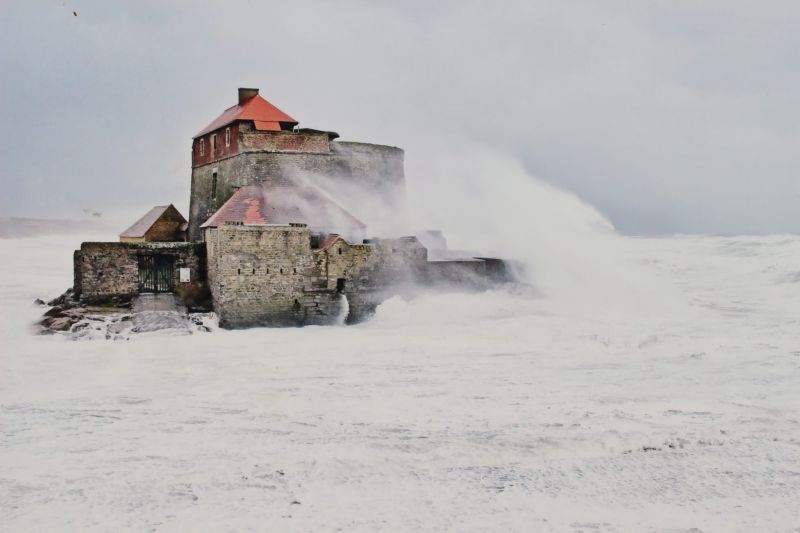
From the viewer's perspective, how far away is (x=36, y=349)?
50.7 feet

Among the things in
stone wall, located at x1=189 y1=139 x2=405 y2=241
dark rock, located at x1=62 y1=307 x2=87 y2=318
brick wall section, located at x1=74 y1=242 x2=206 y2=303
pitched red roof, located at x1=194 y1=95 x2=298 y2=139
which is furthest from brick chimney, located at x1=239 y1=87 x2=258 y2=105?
dark rock, located at x1=62 y1=307 x2=87 y2=318

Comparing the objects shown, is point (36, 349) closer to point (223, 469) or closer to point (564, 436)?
point (223, 469)

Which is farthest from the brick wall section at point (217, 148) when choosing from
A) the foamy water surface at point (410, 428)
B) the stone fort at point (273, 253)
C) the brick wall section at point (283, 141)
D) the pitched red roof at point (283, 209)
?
the foamy water surface at point (410, 428)

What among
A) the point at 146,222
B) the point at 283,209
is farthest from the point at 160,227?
the point at 283,209

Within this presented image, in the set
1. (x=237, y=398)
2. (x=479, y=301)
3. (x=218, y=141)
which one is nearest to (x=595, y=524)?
(x=237, y=398)

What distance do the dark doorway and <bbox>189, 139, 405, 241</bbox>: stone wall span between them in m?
4.09

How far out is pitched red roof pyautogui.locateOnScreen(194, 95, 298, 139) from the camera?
82.3 feet

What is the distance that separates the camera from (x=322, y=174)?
81.0 ft

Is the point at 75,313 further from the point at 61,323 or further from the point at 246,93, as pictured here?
the point at 246,93

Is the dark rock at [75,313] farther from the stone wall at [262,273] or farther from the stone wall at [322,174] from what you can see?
the stone wall at [322,174]

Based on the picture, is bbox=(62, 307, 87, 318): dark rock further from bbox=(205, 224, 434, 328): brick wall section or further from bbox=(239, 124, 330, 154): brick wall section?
bbox=(239, 124, 330, 154): brick wall section

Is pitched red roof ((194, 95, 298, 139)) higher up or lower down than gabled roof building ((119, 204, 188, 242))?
higher up

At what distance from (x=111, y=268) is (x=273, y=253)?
455cm

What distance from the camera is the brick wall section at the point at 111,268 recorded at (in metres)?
19.7
